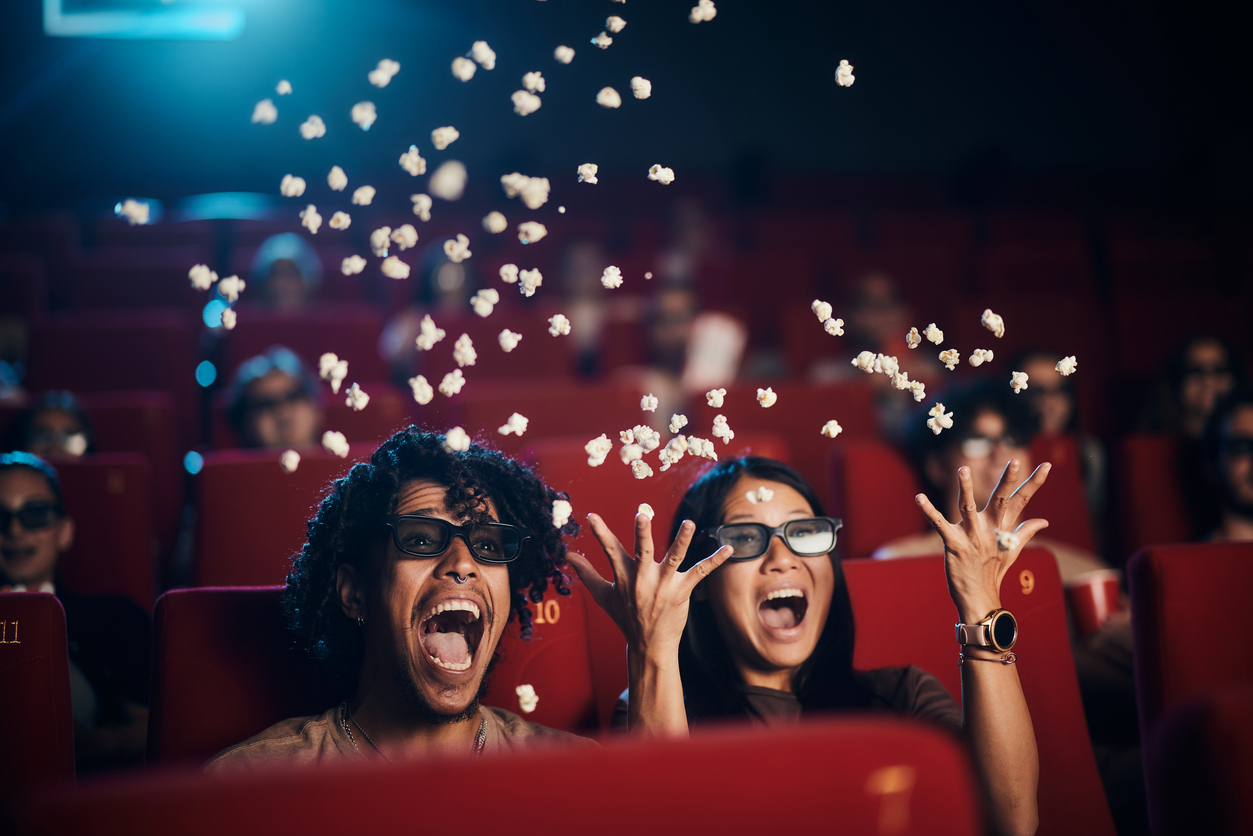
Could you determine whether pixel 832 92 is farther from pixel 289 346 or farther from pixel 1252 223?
pixel 289 346

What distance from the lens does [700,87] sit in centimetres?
411

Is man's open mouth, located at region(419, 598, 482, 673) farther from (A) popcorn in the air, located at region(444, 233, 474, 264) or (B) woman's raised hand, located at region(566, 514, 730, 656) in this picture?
(A) popcorn in the air, located at region(444, 233, 474, 264)

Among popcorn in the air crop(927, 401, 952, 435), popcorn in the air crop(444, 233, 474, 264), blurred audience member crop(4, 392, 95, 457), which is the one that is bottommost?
popcorn in the air crop(927, 401, 952, 435)

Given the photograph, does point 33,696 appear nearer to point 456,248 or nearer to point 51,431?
point 456,248

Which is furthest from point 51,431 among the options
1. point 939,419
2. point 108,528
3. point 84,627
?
point 939,419

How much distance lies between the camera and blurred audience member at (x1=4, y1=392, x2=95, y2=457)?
1.50 metres

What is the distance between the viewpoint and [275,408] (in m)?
1.60

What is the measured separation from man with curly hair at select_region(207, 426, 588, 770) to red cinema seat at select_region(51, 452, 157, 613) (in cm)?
58

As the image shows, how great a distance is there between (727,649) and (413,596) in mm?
315

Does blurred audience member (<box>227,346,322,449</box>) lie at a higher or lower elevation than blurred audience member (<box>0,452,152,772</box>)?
higher

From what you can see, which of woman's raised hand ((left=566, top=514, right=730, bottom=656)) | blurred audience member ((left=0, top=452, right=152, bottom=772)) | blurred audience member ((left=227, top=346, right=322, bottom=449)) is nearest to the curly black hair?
woman's raised hand ((left=566, top=514, right=730, bottom=656))

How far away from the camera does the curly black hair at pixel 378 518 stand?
827 mm

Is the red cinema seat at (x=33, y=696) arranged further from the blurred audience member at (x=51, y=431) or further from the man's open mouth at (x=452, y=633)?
the blurred audience member at (x=51, y=431)

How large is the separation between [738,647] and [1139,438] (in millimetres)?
1037
